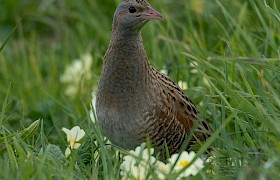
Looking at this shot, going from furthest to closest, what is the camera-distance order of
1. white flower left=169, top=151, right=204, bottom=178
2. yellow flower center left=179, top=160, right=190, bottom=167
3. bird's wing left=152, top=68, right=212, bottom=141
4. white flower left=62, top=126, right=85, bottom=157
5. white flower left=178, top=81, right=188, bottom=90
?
white flower left=178, top=81, right=188, bottom=90 < bird's wing left=152, top=68, right=212, bottom=141 < white flower left=62, top=126, right=85, bottom=157 < yellow flower center left=179, top=160, right=190, bottom=167 < white flower left=169, top=151, right=204, bottom=178

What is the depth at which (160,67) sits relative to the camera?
5.93 meters

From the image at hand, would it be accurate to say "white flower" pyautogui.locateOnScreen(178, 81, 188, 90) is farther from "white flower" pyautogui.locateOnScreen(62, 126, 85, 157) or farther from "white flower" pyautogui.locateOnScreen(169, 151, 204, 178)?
"white flower" pyautogui.locateOnScreen(169, 151, 204, 178)

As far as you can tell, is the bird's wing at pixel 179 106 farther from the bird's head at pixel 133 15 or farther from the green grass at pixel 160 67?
the bird's head at pixel 133 15

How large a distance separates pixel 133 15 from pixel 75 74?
1.97m

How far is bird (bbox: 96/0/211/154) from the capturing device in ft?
15.1

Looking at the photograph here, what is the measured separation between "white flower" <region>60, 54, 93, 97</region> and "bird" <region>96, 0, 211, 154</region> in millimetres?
1633

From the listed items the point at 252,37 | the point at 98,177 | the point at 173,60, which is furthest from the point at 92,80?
the point at 98,177

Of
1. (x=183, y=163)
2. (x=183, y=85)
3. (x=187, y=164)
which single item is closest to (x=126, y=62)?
(x=183, y=85)

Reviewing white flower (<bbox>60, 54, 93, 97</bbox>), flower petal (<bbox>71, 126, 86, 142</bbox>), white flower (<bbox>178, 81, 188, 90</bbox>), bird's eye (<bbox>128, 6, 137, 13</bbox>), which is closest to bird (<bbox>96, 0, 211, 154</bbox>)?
bird's eye (<bbox>128, 6, 137, 13</bbox>)

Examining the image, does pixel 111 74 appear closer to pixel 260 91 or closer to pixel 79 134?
pixel 79 134

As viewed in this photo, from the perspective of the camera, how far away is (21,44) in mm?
7379

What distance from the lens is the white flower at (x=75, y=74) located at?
640cm

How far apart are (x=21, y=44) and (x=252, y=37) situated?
2352mm

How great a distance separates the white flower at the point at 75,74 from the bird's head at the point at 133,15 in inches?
65.1
